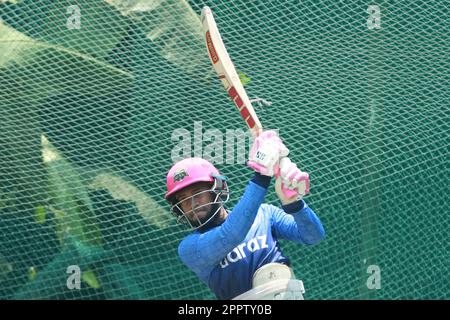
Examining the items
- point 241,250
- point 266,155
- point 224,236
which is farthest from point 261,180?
point 241,250

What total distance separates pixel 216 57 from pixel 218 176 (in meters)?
0.44

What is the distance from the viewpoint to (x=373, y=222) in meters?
5.03

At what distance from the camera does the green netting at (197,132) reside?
4.99 metres

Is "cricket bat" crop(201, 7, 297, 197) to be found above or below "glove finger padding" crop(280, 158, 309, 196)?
above

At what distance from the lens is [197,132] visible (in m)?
5.11

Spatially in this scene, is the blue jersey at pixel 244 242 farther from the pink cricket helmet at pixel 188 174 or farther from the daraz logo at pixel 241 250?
the pink cricket helmet at pixel 188 174


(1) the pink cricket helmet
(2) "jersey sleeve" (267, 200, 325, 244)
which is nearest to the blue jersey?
(2) "jersey sleeve" (267, 200, 325, 244)

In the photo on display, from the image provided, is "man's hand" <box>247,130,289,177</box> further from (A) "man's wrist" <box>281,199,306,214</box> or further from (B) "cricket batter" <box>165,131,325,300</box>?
(A) "man's wrist" <box>281,199,306,214</box>

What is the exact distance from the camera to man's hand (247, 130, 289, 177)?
3525mm

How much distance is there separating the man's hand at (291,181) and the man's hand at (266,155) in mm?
29

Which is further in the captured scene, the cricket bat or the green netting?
the green netting

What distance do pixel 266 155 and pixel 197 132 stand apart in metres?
1.60

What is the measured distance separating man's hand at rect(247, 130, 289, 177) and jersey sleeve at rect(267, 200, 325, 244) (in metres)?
0.15

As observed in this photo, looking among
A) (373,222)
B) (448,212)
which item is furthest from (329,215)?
(448,212)
